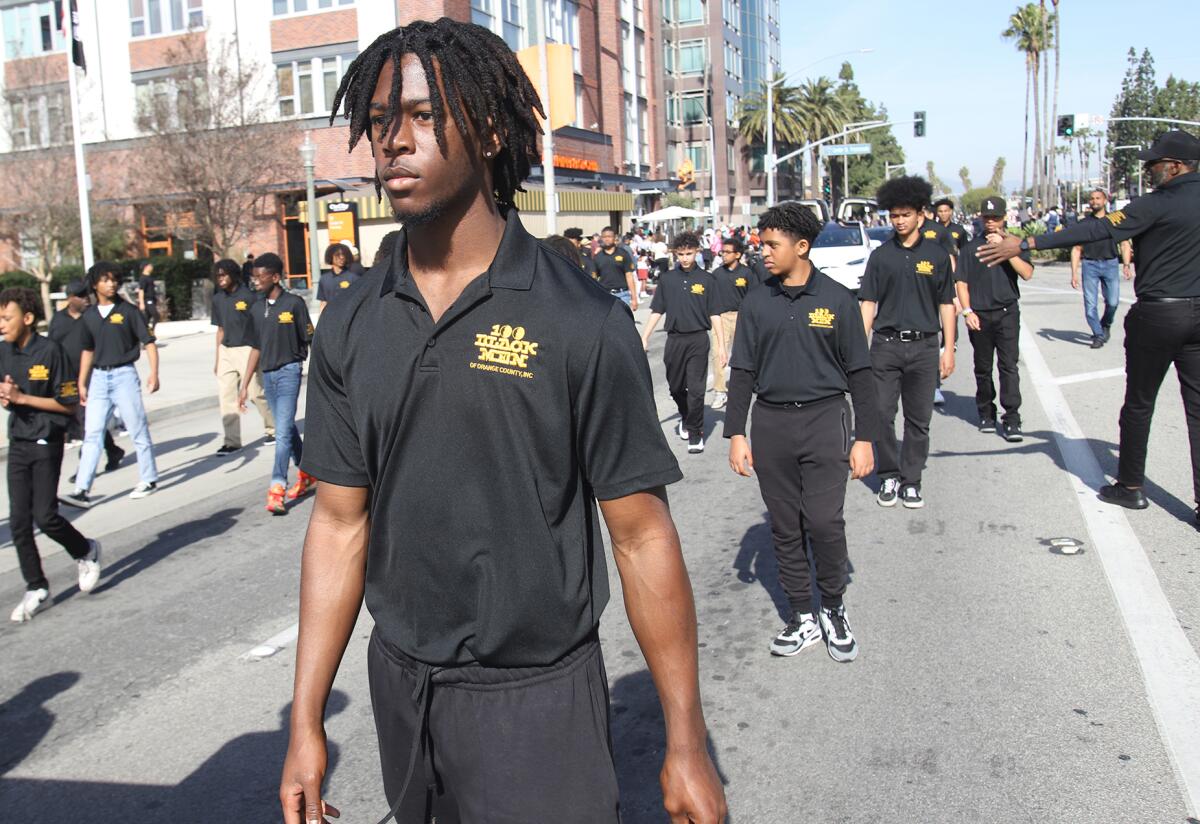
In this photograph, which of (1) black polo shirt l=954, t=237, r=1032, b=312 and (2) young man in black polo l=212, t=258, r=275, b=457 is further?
(2) young man in black polo l=212, t=258, r=275, b=457

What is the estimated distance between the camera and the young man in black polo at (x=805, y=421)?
17.4 ft

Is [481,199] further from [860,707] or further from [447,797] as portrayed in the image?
[860,707]

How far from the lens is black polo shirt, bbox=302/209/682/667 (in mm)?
2035

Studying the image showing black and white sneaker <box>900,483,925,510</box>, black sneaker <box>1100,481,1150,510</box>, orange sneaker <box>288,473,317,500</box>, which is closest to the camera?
black sneaker <box>1100,481,1150,510</box>

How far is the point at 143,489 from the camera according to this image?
9.93 meters

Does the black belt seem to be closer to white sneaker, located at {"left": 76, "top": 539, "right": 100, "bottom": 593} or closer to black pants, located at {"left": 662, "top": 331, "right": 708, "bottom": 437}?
black pants, located at {"left": 662, "top": 331, "right": 708, "bottom": 437}

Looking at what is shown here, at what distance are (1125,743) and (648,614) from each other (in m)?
2.98

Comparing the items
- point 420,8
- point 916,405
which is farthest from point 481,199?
point 420,8

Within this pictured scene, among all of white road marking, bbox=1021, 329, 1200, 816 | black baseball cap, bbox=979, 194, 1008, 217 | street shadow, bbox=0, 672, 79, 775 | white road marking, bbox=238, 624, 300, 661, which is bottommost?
street shadow, bbox=0, 672, 79, 775

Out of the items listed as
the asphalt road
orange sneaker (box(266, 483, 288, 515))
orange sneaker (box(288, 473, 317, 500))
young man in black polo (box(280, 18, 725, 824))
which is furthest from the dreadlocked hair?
orange sneaker (box(288, 473, 317, 500))

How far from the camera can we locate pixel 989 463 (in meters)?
9.49

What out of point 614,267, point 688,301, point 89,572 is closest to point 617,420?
point 89,572

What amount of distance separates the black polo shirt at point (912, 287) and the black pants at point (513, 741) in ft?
20.9

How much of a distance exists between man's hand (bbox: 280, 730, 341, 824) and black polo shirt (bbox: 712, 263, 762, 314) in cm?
A: 918
